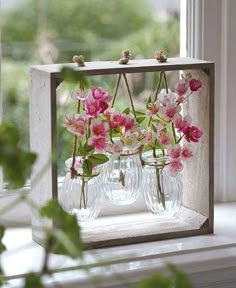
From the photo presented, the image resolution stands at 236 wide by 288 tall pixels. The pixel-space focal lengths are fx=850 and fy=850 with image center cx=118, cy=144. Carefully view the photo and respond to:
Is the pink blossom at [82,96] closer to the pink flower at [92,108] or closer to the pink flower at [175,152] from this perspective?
the pink flower at [92,108]

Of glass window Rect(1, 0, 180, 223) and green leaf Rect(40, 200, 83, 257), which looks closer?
green leaf Rect(40, 200, 83, 257)

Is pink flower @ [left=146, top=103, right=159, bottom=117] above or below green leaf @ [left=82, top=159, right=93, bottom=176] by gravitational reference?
above

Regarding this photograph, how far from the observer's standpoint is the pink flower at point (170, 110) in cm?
168

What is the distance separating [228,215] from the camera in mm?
1878

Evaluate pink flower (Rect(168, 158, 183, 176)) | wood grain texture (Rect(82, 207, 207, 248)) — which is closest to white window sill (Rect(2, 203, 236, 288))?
wood grain texture (Rect(82, 207, 207, 248))

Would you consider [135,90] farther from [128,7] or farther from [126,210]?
[126,210]

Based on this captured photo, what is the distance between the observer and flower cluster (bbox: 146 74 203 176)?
169 cm

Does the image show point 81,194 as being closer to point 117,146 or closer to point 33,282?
point 117,146

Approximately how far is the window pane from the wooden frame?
0.16 meters

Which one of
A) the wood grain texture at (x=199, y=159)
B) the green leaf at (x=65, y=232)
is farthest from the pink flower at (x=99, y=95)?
the green leaf at (x=65, y=232)

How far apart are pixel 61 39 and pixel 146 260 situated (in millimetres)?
790

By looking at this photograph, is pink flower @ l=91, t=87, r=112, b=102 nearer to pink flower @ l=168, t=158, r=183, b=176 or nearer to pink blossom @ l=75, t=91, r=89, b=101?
pink blossom @ l=75, t=91, r=89, b=101

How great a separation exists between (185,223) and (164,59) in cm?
35

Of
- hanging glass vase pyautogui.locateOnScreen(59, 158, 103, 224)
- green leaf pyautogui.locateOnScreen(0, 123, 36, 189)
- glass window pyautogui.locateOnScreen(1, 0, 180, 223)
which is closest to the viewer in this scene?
green leaf pyautogui.locateOnScreen(0, 123, 36, 189)
